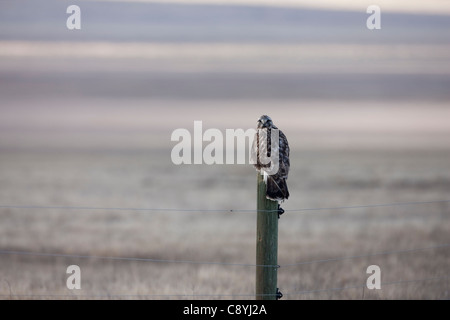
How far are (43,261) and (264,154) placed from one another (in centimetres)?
737

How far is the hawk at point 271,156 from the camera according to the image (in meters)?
5.21

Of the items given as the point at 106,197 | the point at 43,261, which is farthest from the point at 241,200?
the point at 43,261

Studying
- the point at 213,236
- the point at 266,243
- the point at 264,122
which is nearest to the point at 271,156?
the point at 264,122

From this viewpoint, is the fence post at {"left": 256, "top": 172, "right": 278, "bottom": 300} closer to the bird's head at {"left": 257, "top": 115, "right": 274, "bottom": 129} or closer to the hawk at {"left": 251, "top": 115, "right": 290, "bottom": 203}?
the hawk at {"left": 251, "top": 115, "right": 290, "bottom": 203}

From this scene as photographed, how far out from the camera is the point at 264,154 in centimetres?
561

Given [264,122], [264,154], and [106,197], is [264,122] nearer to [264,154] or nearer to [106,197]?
[264,154]

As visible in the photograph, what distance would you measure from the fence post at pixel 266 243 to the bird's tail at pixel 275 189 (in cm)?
3

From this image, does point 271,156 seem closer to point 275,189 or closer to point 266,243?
point 275,189

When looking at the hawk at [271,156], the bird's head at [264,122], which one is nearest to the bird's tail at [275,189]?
the hawk at [271,156]

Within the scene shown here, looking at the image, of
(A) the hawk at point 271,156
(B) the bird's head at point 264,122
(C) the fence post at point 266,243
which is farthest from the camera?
(B) the bird's head at point 264,122

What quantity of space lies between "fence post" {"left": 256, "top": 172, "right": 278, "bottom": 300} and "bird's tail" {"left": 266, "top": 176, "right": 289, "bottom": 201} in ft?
0.11

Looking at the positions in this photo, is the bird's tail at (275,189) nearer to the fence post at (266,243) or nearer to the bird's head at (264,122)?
the fence post at (266,243)

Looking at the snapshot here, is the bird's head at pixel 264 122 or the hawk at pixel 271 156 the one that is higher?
the bird's head at pixel 264 122

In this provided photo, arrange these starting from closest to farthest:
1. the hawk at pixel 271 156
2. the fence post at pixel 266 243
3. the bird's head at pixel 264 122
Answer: the fence post at pixel 266 243 → the hawk at pixel 271 156 → the bird's head at pixel 264 122
